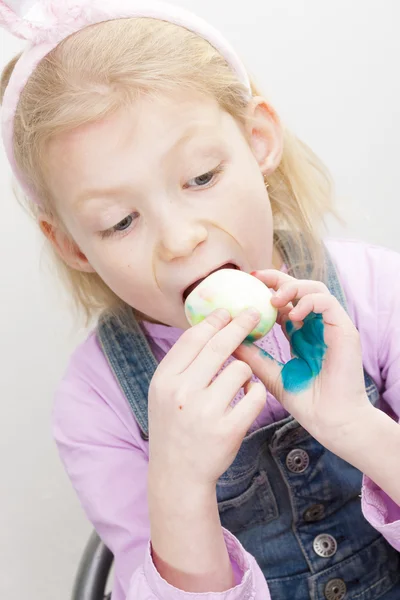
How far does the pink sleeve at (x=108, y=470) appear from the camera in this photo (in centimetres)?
82

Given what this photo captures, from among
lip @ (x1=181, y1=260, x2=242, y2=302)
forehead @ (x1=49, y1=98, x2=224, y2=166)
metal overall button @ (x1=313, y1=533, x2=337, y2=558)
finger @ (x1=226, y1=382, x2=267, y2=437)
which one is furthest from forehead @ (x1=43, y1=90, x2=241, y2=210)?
metal overall button @ (x1=313, y1=533, x2=337, y2=558)

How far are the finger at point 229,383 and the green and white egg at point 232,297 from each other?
5cm

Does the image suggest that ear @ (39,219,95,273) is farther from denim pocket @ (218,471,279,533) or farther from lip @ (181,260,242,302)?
denim pocket @ (218,471,279,533)

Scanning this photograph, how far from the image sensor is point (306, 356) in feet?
2.36

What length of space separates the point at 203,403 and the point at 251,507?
28cm

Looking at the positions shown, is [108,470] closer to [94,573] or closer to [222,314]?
[94,573]

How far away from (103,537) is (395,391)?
389mm

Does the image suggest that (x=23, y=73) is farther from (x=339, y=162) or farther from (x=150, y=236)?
(x=339, y=162)

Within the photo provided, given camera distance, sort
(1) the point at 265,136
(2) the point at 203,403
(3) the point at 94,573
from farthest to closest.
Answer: (3) the point at 94,573 → (1) the point at 265,136 → (2) the point at 203,403

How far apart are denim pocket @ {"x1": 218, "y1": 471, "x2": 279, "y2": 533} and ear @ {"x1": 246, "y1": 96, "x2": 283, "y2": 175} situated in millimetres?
367

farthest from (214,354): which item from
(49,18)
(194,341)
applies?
(49,18)

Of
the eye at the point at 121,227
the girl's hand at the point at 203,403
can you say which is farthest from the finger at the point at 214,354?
the eye at the point at 121,227

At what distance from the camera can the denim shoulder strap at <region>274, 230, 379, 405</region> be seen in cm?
90

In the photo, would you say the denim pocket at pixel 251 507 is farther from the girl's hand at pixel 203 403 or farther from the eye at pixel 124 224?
the eye at pixel 124 224
